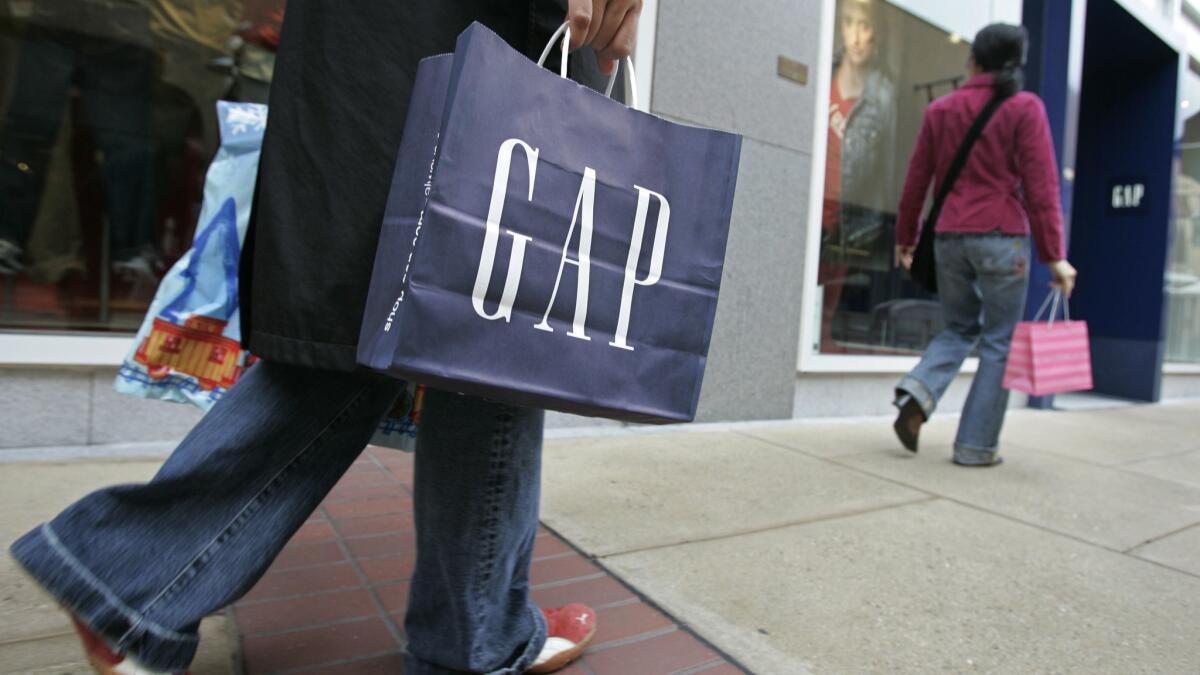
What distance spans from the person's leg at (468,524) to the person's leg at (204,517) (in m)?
0.16

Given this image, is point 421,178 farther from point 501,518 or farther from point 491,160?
point 501,518

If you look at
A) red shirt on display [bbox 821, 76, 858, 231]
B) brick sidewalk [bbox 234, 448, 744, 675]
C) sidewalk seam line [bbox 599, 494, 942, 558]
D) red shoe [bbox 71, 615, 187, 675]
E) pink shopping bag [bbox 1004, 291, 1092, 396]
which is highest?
red shirt on display [bbox 821, 76, 858, 231]

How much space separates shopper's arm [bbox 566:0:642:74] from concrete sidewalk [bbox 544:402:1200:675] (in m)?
1.31

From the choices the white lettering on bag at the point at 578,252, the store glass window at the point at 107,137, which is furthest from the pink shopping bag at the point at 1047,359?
the store glass window at the point at 107,137

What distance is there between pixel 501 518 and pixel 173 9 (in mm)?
3194

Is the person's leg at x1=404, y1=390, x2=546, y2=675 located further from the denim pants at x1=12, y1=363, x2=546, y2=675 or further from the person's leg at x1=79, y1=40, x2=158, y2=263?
the person's leg at x1=79, y1=40, x2=158, y2=263

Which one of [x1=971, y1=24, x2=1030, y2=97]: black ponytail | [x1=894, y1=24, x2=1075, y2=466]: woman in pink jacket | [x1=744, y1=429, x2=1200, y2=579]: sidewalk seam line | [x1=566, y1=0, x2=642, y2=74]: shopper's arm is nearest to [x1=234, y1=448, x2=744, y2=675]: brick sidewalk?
[x1=566, y1=0, x2=642, y2=74]: shopper's arm

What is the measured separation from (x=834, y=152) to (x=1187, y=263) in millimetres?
6418

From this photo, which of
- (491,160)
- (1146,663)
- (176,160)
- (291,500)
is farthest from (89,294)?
(1146,663)

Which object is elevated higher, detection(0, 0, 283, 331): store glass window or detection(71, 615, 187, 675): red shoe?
detection(0, 0, 283, 331): store glass window

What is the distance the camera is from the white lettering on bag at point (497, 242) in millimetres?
951

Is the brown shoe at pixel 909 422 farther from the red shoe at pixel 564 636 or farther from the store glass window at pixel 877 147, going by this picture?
the red shoe at pixel 564 636

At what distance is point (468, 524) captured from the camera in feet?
4.05

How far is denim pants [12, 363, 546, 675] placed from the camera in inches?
42.2
